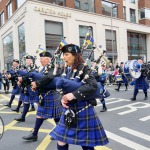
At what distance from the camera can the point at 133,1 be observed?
88.2ft

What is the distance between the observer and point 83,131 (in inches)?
98.9

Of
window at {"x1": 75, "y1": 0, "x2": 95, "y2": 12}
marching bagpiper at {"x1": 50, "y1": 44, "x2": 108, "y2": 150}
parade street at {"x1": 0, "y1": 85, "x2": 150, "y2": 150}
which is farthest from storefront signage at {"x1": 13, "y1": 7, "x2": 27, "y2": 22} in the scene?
marching bagpiper at {"x1": 50, "y1": 44, "x2": 108, "y2": 150}

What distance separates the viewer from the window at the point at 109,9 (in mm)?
22516

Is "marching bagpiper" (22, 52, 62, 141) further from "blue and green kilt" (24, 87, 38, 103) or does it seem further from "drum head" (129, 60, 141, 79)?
"drum head" (129, 60, 141, 79)

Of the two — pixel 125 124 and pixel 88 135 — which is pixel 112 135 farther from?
pixel 88 135

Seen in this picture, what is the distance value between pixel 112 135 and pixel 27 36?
563 inches

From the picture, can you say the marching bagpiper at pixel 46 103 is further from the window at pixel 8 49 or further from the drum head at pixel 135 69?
the window at pixel 8 49

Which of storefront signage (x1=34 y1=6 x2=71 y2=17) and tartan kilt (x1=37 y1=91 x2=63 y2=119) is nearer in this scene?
tartan kilt (x1=37 y1=91 x2=63 y2=119)

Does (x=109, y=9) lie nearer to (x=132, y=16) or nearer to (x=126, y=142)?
(x=132, y=16)

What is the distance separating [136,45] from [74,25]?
35.9 ft

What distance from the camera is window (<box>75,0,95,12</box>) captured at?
66.6 ft

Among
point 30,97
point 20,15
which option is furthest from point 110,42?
point 30,97

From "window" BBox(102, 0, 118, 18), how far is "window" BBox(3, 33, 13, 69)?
946cm

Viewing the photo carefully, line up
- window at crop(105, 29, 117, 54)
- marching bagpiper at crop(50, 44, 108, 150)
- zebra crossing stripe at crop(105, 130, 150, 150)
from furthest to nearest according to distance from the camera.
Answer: window at crop(105, 29, 117, 54) → zebra crossing stripe at crop(105, 130, 150, 150) → marching bagpiper at crop(50, 44, 108, 150)
